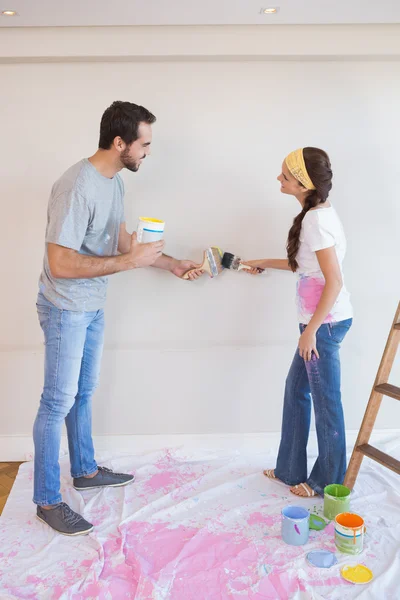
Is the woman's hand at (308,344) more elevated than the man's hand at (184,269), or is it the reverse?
the man's hand at (184,269)

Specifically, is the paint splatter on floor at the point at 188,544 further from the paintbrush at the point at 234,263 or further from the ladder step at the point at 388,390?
the paintbrush at the point at 234,263

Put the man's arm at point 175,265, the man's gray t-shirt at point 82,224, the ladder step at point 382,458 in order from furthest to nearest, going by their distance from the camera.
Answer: the man's arm at point 175,265, the ladder step at point 382,458, the man's gray t-shirt at point 82,224

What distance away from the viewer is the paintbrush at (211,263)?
8.50 ft

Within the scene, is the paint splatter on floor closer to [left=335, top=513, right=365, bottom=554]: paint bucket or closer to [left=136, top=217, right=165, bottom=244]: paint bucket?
[left=335, top=513, right=365, bottom=554]: paint bucket

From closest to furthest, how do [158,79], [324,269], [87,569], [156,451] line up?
1. [87,569]
2. [324,269]
3. [158,79]
4. [156,451]

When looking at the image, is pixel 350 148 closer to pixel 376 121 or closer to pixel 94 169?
pixel 376 121

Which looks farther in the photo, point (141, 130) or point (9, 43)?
point (9, 43)

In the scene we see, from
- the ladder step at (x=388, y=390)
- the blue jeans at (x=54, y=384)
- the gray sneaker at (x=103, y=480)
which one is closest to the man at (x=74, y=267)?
the blue jeans at (x=54, y=384)

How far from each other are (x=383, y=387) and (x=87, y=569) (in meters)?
1.30

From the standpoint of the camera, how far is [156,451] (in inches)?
110

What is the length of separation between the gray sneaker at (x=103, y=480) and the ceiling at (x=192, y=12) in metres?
1.95

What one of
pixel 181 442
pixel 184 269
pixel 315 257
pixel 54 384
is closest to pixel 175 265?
pixel 184 269

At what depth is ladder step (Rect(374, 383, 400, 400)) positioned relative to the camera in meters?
2.18

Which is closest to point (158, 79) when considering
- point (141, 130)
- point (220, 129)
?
point (220, 129)
